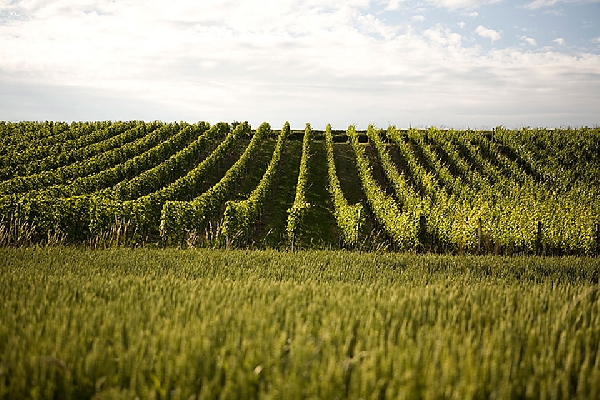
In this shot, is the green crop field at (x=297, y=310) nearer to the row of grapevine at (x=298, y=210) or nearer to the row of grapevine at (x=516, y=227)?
the row of grapevine at (x=516, y=227)

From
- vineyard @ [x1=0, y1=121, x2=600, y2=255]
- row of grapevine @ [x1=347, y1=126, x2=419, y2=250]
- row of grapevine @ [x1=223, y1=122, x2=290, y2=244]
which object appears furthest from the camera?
row of grapevine @ [x1=347, y1=126, x2=419, y2=250]

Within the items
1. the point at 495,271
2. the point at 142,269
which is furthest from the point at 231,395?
the point at 495,271

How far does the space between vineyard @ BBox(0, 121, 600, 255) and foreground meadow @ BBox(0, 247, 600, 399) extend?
9009mm

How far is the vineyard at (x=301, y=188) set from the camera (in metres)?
19.4

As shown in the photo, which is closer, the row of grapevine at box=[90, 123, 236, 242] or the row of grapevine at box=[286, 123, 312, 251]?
the row of grapevine at box=[90, 123, 236, 242]

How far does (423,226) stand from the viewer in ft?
71.2

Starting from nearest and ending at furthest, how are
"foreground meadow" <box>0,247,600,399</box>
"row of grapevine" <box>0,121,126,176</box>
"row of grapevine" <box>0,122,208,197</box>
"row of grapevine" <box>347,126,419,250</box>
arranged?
"foreground meadow" <box>0,247,600,399</box> → "row of grapevine" <box>347,126,419,250</box> → "row of grapevine" <box>0,122,208,197</box> → "row of grapevine" <box>0,121,126,176</box>

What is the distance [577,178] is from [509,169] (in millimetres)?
4097

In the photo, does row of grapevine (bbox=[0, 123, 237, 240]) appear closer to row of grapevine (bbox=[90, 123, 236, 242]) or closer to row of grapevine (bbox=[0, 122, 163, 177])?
row of grapevine (bbox=[90, 123, 236, 242])

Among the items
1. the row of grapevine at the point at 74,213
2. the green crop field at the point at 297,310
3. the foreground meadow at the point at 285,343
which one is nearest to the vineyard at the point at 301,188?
the row of grapevine at the point at 74,213

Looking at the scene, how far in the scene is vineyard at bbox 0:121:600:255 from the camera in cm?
1941

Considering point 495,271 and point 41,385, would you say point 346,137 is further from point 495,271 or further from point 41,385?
point 41,385

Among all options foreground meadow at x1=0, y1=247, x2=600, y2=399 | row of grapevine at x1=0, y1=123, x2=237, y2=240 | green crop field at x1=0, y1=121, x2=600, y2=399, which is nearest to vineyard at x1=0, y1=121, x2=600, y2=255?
row of grapevine at x1=0, y1=123, x2=237, y2=240

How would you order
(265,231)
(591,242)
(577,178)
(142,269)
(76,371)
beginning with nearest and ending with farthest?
(76,371) → (142,269) → (591,242) → (265,231) → (577,178)
